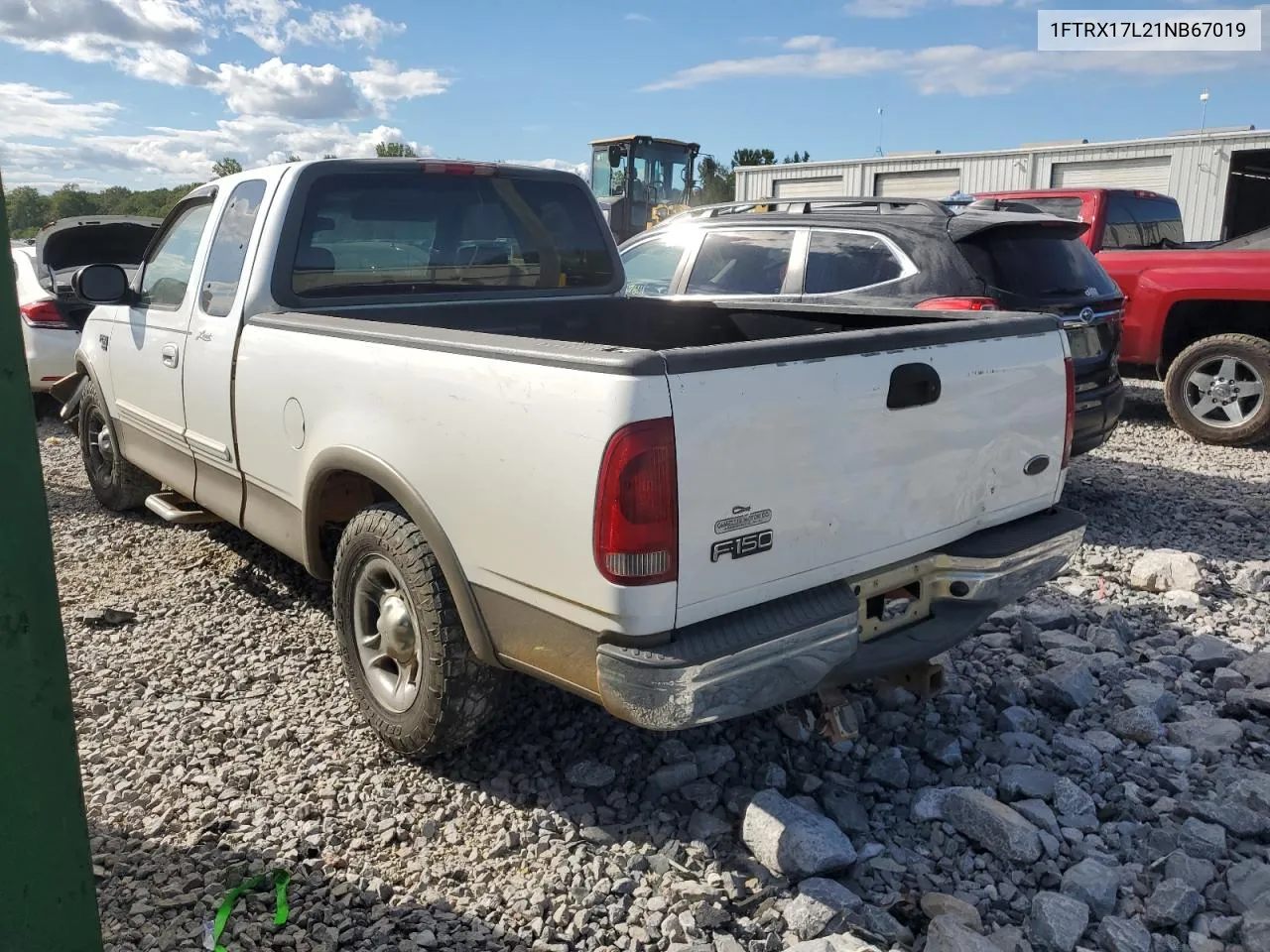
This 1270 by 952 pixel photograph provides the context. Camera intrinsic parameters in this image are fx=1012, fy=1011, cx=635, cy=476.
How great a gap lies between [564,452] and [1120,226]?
29.7ft

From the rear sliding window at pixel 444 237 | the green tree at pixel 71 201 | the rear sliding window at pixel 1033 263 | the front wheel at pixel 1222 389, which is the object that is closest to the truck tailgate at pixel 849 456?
the rear sliding window at pixel 444 237

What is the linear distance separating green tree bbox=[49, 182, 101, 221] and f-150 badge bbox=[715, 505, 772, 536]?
5117cm

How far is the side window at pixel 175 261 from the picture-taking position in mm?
4688

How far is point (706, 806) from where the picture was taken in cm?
313

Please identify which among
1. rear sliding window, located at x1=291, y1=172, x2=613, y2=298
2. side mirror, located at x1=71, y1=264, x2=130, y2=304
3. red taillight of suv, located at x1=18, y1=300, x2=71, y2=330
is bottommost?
red taillight of suv, located at x1=18, y1=300, x2=71, y2=330

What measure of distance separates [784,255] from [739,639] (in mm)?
4363

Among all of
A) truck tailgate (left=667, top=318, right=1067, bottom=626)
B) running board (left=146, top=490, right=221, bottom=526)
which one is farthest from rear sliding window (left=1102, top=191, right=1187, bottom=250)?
running board (left=146, top=490, right=221, bottom=526)

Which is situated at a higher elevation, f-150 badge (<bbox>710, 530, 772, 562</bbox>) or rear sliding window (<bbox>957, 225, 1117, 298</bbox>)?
rear sliding window (<bbox>957, 225, 1117, 298</bbox>)

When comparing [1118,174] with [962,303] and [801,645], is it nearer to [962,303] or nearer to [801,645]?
[962,303]

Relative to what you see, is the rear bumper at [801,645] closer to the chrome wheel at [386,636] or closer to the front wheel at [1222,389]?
the chrome wheel at [386,636]

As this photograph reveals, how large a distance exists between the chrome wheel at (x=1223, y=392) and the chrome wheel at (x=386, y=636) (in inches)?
292

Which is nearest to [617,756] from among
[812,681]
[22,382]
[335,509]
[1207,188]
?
[812,681]

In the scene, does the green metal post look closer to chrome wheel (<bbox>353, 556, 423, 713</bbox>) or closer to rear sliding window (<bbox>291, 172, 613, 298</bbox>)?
chrome wheel (<bbox>353, 556, 423, 713</bbox>)

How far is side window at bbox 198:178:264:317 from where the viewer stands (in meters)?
4.16
